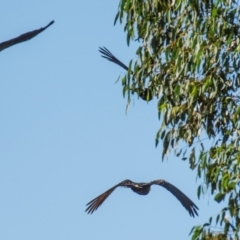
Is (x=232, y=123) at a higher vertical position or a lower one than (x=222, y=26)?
lower

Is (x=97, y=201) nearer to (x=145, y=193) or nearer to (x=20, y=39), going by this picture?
(x=145, y=193)

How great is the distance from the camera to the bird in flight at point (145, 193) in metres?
16.5

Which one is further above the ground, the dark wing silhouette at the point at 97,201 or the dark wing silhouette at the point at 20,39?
the dark wing silhouette at the point at 20,39

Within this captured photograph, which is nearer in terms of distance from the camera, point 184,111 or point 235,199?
point 235,199

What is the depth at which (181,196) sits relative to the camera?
669 inches

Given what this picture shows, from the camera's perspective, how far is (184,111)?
14.9 meters

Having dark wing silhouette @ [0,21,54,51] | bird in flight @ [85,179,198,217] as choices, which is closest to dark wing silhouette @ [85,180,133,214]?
bird in flight @ [85,179,198,217]

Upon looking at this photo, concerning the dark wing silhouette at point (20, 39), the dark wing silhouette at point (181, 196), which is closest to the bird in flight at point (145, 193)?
the dark wing silhouette at point (181, 196)

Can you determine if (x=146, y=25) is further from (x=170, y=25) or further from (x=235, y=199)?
(x=235, y=199)

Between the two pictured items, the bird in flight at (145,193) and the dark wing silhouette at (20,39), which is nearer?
the dark wing silhouette at (20,39)

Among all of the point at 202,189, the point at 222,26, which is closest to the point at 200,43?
the point at 222,26

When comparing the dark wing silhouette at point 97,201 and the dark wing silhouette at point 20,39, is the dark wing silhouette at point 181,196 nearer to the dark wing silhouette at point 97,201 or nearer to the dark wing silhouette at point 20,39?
the dark wing silhouette at point 97,201

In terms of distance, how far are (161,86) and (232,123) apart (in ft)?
2.93

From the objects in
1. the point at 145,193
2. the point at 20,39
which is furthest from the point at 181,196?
the point at 20,39
